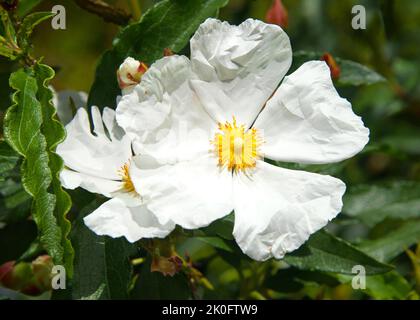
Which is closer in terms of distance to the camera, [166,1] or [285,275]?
[166,1]

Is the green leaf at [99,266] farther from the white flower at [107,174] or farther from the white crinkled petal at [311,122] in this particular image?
the white crinkled petal at [311,122]

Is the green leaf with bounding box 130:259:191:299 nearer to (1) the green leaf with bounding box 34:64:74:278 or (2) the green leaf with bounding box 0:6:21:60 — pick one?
(1) the green leaf with bounding box 34:64:74:278

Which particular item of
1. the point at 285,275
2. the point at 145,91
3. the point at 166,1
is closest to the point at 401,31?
the point at 285,275

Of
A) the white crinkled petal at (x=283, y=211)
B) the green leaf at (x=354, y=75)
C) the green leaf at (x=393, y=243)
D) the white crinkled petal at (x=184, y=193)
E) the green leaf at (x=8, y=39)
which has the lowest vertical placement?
the green leaf at (x=393, y=243)
